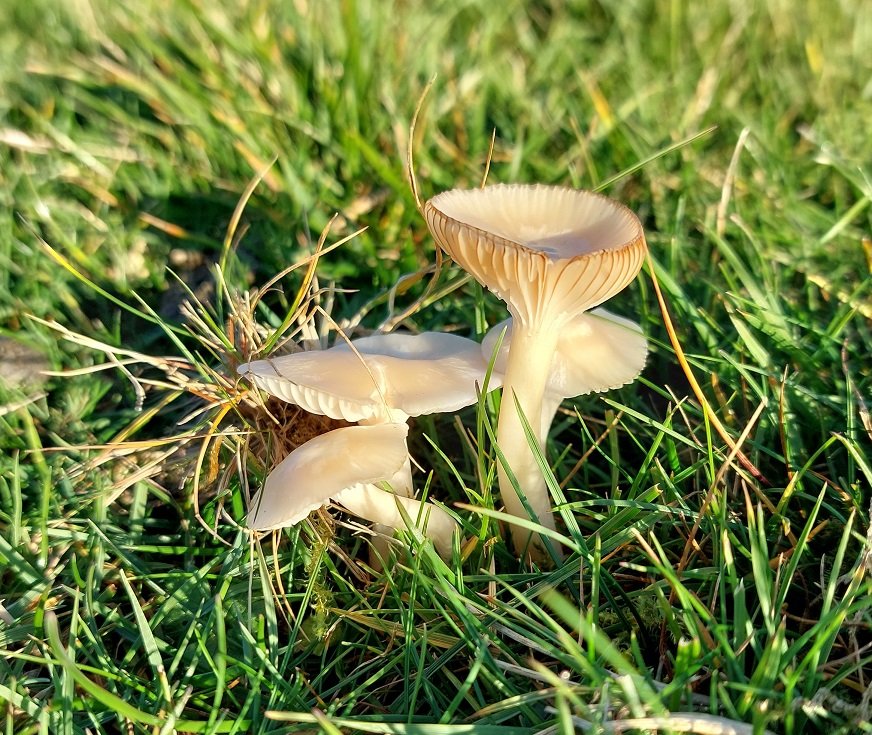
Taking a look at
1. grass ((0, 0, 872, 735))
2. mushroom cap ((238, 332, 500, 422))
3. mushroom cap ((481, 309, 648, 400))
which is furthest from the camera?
mushroom cap ((481, 309, 648, 400))

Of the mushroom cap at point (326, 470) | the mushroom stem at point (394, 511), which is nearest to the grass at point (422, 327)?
the mushroom stem at point (394, 511)

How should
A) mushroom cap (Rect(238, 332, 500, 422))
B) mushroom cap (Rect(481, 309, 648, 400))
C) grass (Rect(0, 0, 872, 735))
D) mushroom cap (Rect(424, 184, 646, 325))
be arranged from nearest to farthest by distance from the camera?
mushroom cap (Rect(424, 184, 646, 325)) → grass (Rect(0, 0, 872, 735)) → mushroom cap (Rect(238, 332, 500, 422)) → mushroom cap (Rect(481, 309, 648, 400))

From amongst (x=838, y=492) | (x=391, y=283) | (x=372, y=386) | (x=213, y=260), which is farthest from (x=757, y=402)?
(x=213, y=260)

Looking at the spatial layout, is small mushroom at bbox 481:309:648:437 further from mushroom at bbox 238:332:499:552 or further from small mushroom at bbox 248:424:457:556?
small mushroom at bbox 248:424:457:556

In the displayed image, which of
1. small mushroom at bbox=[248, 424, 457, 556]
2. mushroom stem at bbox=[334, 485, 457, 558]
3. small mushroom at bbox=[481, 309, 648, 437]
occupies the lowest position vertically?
mushroom stem at bbox=[334, 485, 457, 558]

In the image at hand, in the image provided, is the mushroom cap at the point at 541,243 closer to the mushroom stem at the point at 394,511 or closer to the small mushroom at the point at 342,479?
the small mushroom at the point at 342,479

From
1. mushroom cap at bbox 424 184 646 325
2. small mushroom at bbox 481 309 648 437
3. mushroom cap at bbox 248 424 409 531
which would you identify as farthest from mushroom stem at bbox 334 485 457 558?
mushroom cap at bbox 424 184 646 325

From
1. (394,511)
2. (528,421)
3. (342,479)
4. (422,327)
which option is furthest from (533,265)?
(422,327)

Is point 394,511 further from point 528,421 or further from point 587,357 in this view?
point 587,357

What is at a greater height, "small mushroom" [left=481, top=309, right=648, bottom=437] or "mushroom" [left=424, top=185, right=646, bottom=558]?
"mushroom" [left=424, top=185, right=646, bottom=558]
